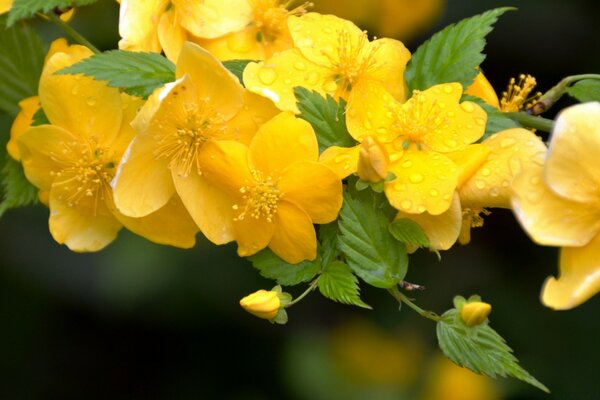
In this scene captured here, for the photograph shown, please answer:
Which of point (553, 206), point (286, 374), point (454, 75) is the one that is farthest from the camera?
point (286, 374)

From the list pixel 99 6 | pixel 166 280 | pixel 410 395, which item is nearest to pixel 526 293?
pixel 410 395

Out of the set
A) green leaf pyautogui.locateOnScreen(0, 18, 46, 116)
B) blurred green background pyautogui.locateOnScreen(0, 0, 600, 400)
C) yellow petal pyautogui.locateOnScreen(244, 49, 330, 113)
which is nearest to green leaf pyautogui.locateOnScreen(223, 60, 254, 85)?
yellow petal pyautogui.locateOnScreen(244, 49, 330, 113)

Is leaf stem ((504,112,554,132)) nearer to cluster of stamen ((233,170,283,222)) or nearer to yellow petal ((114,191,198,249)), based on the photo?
cluster of stamen ((233,170,283,222))

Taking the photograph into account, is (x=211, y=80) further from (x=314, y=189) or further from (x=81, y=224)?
(x=81, y=224)

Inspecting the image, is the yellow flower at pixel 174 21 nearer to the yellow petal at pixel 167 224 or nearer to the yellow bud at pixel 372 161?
the yellow petal at pixel 167 224

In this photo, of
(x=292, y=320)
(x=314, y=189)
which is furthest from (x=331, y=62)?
(x=292, y=320)

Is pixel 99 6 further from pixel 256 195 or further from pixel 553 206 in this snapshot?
pixel 553 206
